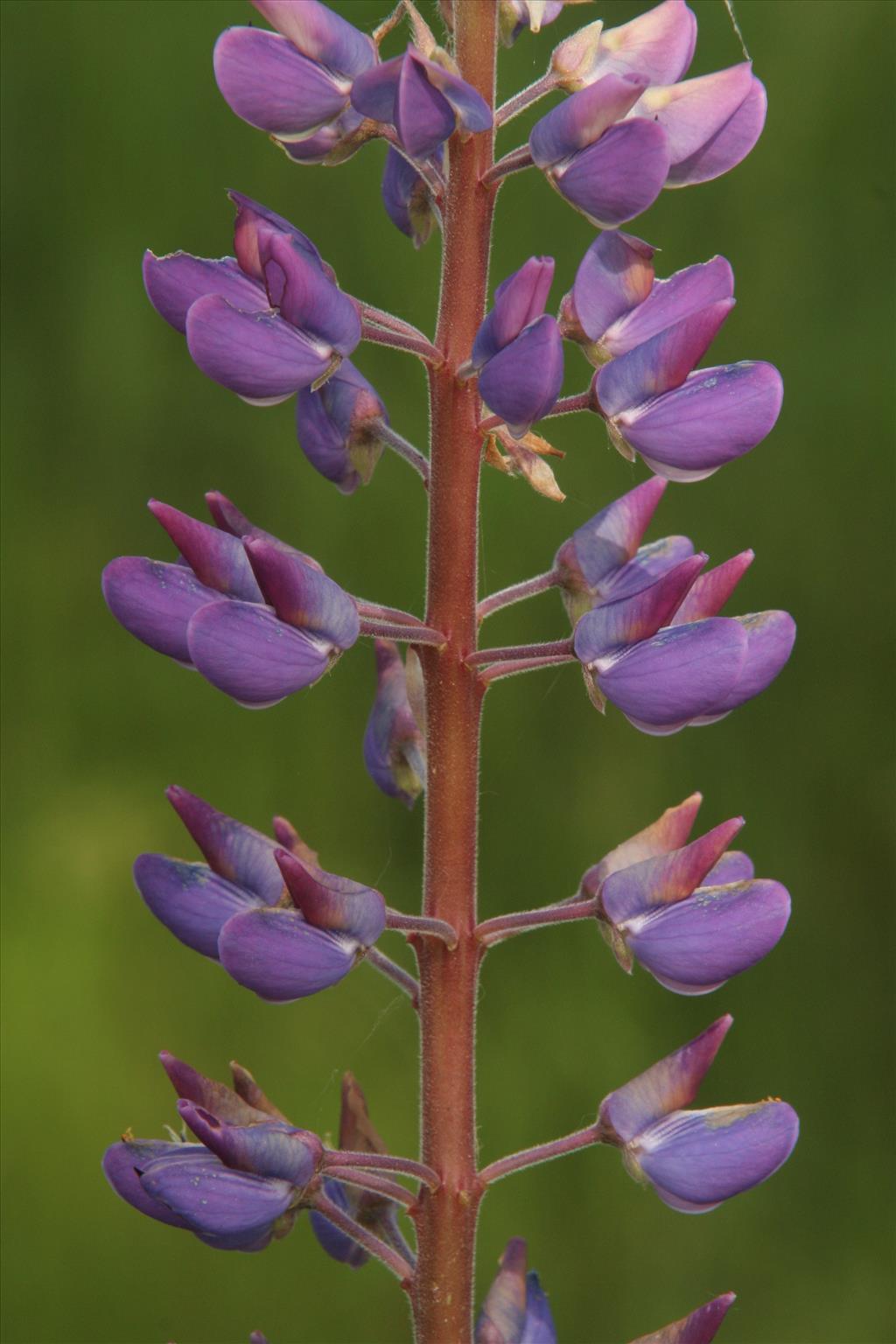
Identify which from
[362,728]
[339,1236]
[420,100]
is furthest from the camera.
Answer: [362,728]

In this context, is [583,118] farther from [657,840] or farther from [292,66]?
[657,840]

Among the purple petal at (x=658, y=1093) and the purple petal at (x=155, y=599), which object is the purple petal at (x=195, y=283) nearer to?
the purple petal at (x=155, y=599)

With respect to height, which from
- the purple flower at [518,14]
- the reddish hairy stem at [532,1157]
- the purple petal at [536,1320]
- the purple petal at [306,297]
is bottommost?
the purple petal at [536,1320]

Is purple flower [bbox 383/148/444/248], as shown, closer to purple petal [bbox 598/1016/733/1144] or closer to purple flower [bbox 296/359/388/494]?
purple flower [bbox 296/359/388/494]

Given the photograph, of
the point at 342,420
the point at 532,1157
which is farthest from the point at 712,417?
the point at 532,1157

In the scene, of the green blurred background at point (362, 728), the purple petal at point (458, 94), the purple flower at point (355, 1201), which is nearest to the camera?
the purple petal at point (458, 94)

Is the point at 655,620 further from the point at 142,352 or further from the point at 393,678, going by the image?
the point at 142,352

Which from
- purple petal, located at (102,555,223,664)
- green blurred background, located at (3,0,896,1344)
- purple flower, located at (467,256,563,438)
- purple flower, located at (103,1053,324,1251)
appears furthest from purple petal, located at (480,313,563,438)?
green blurred background, located at (3,0,896,1344)

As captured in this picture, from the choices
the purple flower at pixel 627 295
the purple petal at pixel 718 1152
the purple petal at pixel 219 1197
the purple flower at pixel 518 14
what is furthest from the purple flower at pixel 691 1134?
the purple flower at pixel 518 14
